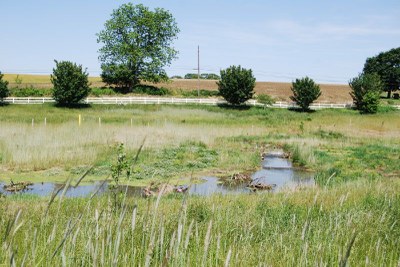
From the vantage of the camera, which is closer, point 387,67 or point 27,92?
point 27,92

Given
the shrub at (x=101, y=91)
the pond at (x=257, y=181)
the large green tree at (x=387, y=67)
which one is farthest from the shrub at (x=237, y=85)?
the large green tree at (x=387, y=67)

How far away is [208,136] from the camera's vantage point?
28.9m

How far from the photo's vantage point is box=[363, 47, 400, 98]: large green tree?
306 ft

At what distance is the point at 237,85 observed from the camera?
57219 millimetres

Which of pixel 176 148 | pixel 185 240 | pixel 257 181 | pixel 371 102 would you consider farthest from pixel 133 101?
pixel 185 240

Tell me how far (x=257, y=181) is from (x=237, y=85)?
40.7 m

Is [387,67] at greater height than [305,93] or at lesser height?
greater

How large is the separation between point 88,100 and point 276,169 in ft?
130

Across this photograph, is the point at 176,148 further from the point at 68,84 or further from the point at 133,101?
the point at 133,101

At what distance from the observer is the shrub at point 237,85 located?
57.3 m

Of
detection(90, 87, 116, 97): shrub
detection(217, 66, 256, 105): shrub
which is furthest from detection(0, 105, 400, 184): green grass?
detection(90, 87, 116, 97): shrub

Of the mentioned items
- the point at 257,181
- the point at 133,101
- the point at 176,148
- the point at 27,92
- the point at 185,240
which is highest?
the point at 27,92

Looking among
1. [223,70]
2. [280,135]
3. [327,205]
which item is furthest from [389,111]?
[327,205]

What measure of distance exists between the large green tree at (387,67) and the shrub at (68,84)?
67.6m
